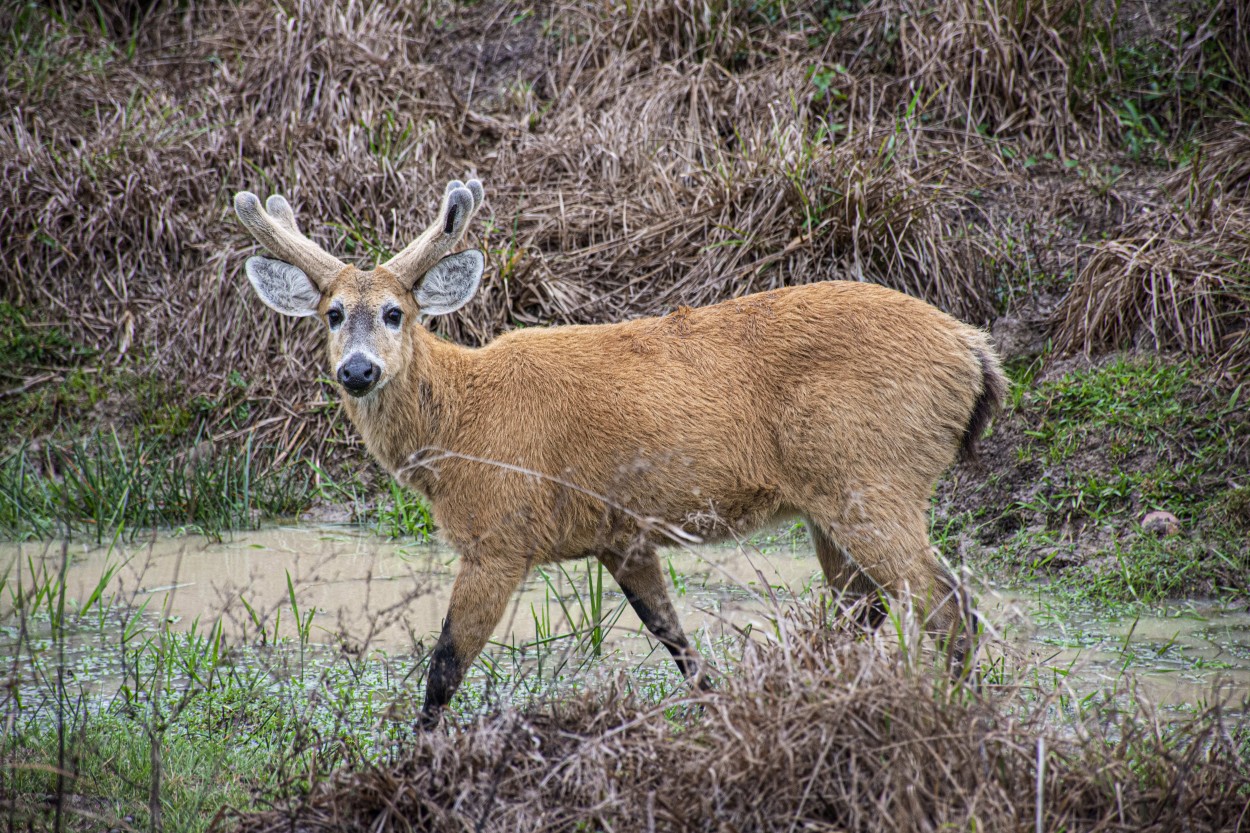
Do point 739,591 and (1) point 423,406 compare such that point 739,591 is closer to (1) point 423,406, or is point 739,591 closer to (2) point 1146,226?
(1) point 423,406

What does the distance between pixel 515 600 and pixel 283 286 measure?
1.90 m

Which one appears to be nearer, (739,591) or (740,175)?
(739,591)

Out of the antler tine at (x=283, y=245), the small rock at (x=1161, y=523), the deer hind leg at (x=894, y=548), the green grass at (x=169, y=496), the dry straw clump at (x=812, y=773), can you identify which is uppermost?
the antler tine at (x=283, y=245)

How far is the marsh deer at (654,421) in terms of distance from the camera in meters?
4.67

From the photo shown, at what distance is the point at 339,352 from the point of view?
487 cm

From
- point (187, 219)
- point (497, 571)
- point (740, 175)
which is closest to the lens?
point (497, 571)

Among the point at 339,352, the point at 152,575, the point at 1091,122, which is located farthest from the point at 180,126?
the point at 1091,122

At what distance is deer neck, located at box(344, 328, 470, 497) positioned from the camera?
5.00 m

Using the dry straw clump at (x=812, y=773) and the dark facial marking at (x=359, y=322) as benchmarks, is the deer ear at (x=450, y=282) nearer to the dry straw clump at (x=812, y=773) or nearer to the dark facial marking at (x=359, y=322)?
the dark facial marking at (x=359, y=322)

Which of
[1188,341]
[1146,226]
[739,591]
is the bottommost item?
[739,591]

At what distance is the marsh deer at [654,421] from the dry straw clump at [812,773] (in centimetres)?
121

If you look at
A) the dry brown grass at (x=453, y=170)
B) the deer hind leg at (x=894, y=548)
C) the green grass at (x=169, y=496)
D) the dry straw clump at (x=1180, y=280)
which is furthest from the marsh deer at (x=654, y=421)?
the dry brown grass at (x=453, y=170)

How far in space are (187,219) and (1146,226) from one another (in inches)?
276

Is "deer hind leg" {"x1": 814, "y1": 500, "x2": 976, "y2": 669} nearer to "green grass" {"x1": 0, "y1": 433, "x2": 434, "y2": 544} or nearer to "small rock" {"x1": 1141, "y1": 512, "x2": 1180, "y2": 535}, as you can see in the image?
"small rock" {"x1": 1141, "y1": 512, "x2": 1180, "y2": 535}
